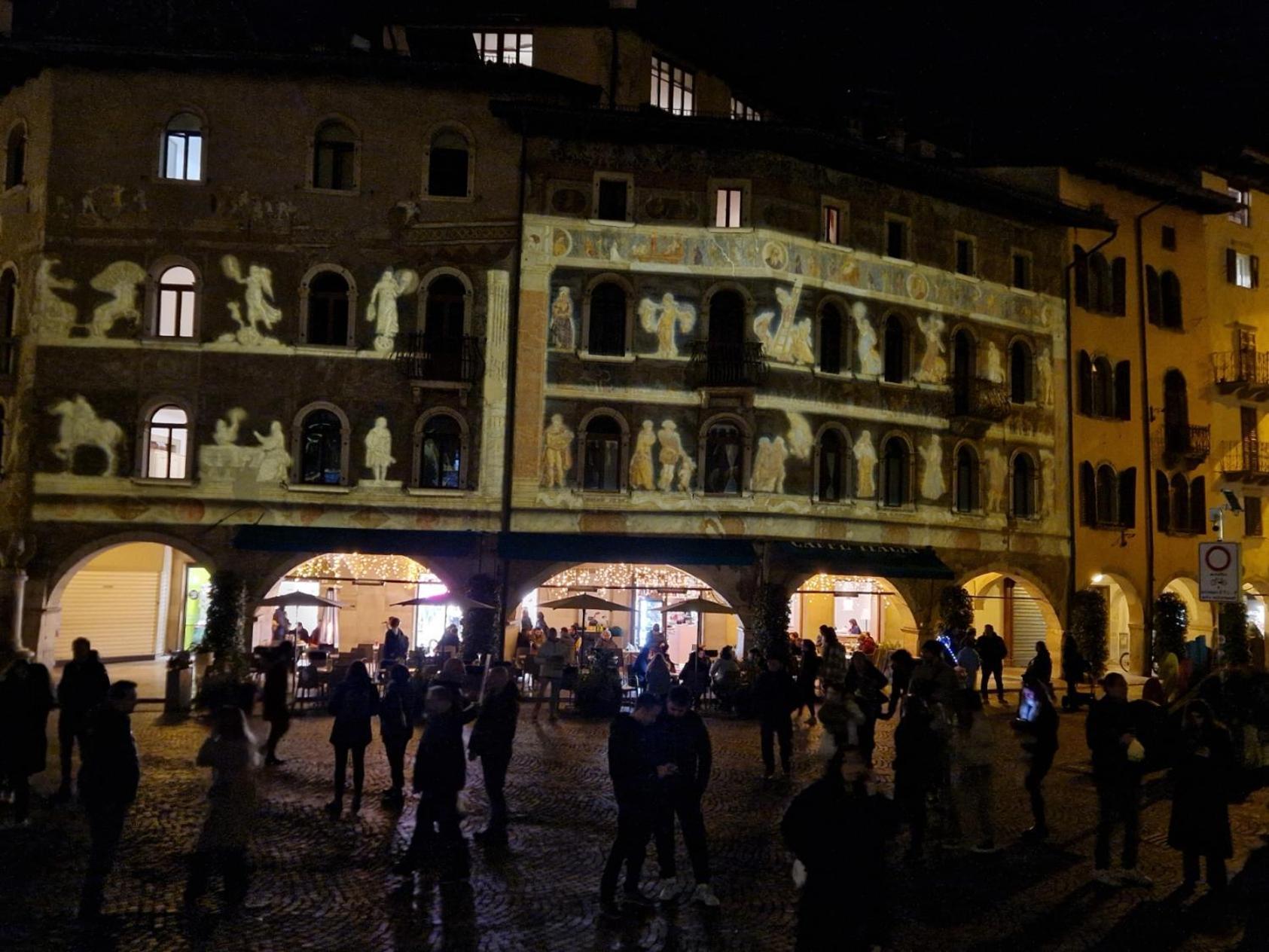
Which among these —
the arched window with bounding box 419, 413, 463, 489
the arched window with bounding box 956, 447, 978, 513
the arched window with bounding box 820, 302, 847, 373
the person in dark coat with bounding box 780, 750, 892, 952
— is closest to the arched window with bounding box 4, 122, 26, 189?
the arched window with bounding box 419, 413, 463, 489

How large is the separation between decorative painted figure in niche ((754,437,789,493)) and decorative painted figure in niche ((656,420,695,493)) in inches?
72.8

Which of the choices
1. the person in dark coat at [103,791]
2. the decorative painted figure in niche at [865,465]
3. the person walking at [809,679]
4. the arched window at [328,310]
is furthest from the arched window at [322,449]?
the person in dark coat at [103,791]

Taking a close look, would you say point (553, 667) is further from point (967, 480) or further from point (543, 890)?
point (967, 480)

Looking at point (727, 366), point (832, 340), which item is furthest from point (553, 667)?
point (832, 340)

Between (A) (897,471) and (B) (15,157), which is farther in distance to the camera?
(A) (897,471)

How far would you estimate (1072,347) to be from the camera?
33250mm

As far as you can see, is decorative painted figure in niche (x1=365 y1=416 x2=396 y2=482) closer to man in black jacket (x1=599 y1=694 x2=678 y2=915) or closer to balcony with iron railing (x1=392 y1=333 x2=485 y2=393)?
balcony with iron railing (x1=392 y1=333 x2=485 y2=393)

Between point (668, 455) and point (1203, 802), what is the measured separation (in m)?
17.7

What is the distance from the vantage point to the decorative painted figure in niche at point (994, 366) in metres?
31.2

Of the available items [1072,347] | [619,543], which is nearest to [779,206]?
[619,543]

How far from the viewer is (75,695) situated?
42.4 feet

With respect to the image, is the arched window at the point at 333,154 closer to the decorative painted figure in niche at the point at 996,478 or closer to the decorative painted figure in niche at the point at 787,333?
the decorative painted figure in niche at the point at 787,333

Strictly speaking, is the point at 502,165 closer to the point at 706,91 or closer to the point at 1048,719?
the point at 706,91

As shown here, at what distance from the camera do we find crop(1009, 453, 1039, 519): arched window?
31828 mm
